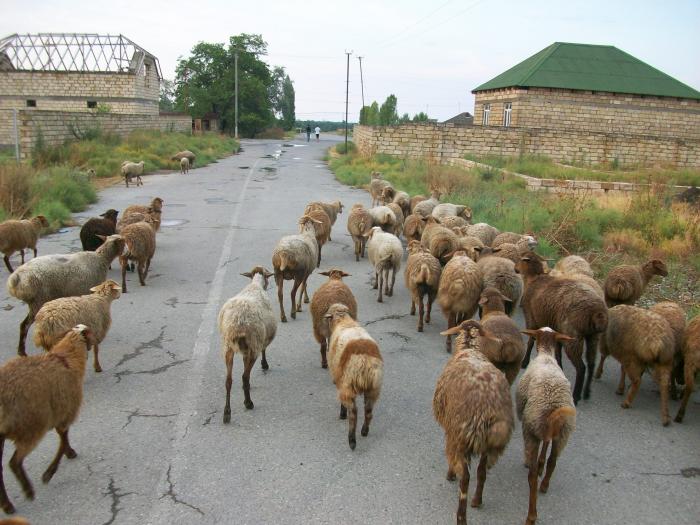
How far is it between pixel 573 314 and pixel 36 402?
493 cm

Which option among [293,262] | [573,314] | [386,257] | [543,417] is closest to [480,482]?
[543,417]

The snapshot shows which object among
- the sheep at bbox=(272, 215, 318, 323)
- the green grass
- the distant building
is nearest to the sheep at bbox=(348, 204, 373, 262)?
the sheep at bbox=(272, 215, 318, 323)

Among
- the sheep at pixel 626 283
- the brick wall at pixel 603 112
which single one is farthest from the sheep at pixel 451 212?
the brick wall at pixel 603 112

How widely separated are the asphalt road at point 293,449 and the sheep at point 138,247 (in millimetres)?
→ 1120

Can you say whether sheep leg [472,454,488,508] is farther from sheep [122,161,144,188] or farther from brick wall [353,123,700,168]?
brick wall [353,123,700,168]

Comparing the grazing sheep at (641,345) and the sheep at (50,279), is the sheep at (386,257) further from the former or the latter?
the sheep at (50,279)

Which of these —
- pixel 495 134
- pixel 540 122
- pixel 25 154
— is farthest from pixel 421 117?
pixel 25 154

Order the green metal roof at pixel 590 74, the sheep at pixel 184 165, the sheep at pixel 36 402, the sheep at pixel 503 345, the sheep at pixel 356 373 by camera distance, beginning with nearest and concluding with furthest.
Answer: the sheep at pixel 36 402, the sheep at pixel 356 373, the sheep at pixel 503 345, the sheep at pixel 184 165, the green metal roof at pixel 590 74

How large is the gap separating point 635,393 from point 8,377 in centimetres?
564

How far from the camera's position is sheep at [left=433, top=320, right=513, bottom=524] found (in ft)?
12.2

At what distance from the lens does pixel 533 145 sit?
1105 inches

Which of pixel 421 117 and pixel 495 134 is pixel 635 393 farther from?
pixel 421 117

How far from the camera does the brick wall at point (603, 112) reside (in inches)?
1378

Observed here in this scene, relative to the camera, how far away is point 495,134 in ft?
92.3
